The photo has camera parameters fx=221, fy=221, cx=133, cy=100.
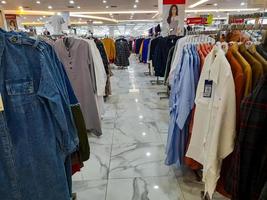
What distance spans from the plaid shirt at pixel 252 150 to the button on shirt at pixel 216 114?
26 cm

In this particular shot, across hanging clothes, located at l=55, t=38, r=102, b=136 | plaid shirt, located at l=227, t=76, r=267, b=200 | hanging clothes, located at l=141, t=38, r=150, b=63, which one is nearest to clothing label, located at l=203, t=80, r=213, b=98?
plaid shirt, located at l=227, t=76, r=267, b=200

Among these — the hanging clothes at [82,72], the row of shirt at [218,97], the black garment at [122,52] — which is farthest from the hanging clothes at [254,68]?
the black garment at [122,52]

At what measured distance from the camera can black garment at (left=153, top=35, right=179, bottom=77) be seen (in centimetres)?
469

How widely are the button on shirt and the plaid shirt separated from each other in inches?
10.2

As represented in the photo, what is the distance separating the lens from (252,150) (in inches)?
42.1

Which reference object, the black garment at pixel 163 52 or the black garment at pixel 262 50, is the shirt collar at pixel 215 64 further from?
the black garment at pixel 163 52

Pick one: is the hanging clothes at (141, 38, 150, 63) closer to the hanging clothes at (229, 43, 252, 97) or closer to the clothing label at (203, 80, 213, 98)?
the clothing label at (203, 80, 213, 98)

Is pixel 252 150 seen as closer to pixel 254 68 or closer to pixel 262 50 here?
pixel 254 68

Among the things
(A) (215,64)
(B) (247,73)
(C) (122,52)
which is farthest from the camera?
(C) (122,52)

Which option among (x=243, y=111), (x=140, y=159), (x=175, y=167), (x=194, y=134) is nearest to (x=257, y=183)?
(x=243, y=111)

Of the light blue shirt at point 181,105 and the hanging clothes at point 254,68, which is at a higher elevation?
the hanging clothes at point 254,68

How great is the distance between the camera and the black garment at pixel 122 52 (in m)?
8.89

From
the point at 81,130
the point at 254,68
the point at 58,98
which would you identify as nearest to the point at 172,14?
the point at 254,68

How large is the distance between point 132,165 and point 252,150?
175 centimetres
